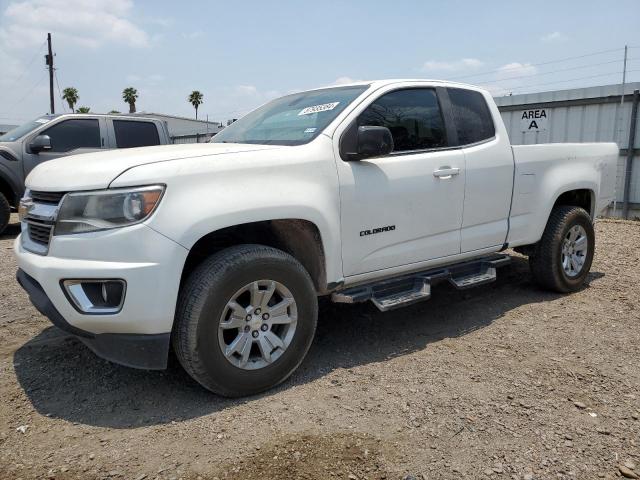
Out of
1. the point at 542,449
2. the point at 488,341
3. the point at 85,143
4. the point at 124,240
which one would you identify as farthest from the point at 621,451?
the point at 85,143

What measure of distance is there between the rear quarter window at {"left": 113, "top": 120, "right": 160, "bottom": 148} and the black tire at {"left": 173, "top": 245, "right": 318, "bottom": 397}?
6.75 metres

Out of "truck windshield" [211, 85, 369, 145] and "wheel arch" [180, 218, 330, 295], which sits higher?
"truck windshield" [211, 85, 369, 145]

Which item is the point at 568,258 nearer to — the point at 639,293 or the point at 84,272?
the point at 639,293

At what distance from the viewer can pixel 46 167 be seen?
3248 millimetres

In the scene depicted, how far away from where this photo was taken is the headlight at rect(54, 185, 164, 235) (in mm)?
2703

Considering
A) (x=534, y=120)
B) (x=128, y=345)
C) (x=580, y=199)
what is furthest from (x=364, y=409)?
(x=534, y=120)

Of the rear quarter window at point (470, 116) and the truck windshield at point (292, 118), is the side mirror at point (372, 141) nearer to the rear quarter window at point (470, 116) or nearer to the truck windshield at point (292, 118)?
the truck windshield at point (292, 118)

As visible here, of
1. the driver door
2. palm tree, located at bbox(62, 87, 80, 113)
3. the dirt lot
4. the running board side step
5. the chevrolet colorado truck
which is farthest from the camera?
palm tree, located at bbox(62, 87, 80, 113)

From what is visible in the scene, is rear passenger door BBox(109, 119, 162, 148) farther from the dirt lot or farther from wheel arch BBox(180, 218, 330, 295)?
wheel arch BBox(180, 218, 330, 295)

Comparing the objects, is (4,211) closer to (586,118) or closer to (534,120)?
(534,120)

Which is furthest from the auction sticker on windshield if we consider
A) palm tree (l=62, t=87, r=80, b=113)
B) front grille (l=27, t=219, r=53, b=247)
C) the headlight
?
palm tree (l=62, t=87, r=80, b=113)

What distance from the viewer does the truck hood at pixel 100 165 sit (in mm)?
2764

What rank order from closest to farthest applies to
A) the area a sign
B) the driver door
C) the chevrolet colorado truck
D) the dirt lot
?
1. the dirt lot
2. the driver door
3. the chevrolet colorado truck
4. the area a sign

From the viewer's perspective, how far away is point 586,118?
1143 centimetres
